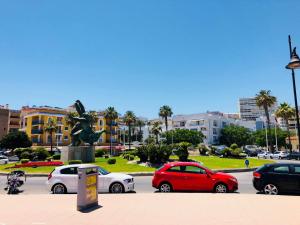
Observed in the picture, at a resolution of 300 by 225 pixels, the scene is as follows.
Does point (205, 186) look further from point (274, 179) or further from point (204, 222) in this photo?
point (204, 222)

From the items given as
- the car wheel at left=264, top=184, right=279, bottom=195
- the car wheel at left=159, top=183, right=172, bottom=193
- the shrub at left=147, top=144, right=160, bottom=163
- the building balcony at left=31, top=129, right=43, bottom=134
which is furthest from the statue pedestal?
the building balcony at left=31, top=129, right=43, bottom=134

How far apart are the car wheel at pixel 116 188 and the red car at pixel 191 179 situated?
1735 millimetres

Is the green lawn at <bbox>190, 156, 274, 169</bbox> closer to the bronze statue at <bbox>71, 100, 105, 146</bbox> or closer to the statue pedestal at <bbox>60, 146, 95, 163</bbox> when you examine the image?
the statue pedestal at <bbox>60, 146, 95, 163</bbox>

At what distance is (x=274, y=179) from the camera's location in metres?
12.8

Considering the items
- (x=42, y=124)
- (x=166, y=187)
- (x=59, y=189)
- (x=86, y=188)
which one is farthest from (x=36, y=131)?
(x=86, y=188)

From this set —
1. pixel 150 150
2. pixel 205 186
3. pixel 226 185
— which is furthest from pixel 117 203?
pixel 150 150

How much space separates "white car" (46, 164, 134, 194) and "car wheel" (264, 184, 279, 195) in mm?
6578

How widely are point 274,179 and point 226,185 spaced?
223cm

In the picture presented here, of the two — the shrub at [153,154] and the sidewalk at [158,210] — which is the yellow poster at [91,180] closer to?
the sidewalk at [158,210]

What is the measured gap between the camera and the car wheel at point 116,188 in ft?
44.7

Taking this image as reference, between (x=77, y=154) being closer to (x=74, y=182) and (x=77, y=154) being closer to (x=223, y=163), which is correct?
(x=223, y=163)

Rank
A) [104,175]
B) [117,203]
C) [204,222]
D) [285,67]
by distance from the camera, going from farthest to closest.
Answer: [104,175] < [285,67] < [117,203] < [204,222]

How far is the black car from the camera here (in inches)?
494

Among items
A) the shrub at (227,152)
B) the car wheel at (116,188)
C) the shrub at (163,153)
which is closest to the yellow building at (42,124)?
the shrub at (227,152)
